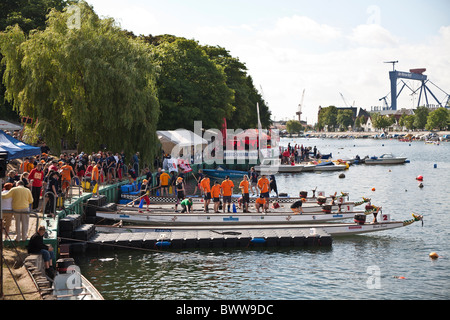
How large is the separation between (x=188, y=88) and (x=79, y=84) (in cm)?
2301

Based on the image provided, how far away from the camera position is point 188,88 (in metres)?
53.8

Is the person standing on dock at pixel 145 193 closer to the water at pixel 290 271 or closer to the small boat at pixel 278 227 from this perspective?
the small boat at pixel 278 227

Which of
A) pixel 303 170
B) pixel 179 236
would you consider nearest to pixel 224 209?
pixel 179 236

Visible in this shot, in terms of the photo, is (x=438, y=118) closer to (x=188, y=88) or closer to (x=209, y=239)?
(x=188, y=88)

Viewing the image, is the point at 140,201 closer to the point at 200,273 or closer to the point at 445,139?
the point at 200,273

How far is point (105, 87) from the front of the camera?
102 feet

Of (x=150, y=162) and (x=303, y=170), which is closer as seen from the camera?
(x=150, y=162)

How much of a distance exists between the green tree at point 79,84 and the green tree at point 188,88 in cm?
1778

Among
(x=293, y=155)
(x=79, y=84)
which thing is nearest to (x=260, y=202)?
(x=79, y=84)

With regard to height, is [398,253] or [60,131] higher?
[60,131]

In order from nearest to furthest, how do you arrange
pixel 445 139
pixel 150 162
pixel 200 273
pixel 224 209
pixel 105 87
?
pixel 200 273 → pixel 224 209 → pixel 105 87 → pixel 150 162 → pixel 445 139

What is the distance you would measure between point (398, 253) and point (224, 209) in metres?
8.60

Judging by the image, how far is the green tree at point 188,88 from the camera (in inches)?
2036

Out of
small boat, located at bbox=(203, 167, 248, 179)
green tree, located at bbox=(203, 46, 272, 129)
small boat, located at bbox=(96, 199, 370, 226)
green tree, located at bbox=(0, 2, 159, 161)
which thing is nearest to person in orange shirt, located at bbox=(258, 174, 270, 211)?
small boat, located at bbox=(96, 199, 370, 226)
